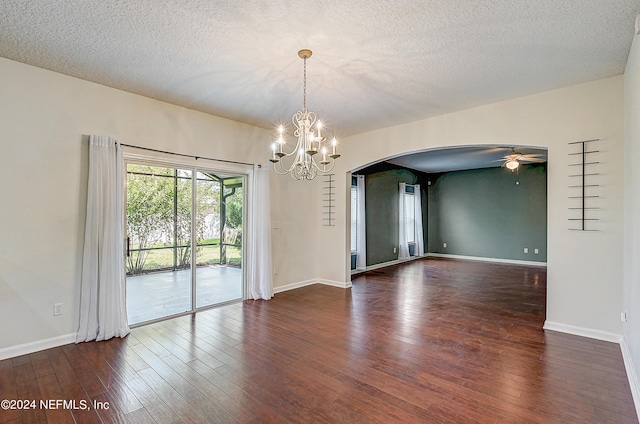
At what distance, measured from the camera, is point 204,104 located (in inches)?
168

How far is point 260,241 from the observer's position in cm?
511

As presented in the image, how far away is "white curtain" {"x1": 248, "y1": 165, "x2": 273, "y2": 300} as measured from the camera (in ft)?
16.8

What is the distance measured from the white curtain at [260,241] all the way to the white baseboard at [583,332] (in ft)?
13.0

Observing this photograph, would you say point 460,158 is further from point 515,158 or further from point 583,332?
point 583,332

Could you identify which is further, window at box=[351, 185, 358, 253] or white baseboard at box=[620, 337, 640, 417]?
window at box=[351, 185, 358, 253]

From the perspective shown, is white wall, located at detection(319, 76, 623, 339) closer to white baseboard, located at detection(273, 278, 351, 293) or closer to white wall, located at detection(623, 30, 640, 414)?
white wall, located at detection(623, 30, 640, 414)

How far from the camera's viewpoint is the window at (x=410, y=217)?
992 cm

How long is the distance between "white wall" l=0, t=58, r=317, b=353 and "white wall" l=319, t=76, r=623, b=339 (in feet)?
15.8

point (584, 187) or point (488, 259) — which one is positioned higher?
point (584, 187)

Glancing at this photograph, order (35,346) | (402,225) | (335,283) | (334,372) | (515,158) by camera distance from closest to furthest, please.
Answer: (334,372)
(35,346)
(335,283)
(515,158)
(402,225)

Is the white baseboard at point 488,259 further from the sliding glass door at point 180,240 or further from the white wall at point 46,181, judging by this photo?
the white wall at point 46,181

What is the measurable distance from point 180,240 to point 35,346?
185 cm

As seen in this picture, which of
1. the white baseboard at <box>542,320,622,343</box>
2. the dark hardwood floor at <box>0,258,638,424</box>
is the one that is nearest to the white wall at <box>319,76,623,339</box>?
the white baseboard at <box>542,320,622,343</box>

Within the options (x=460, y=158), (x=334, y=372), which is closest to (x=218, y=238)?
(x=334, y=372)
